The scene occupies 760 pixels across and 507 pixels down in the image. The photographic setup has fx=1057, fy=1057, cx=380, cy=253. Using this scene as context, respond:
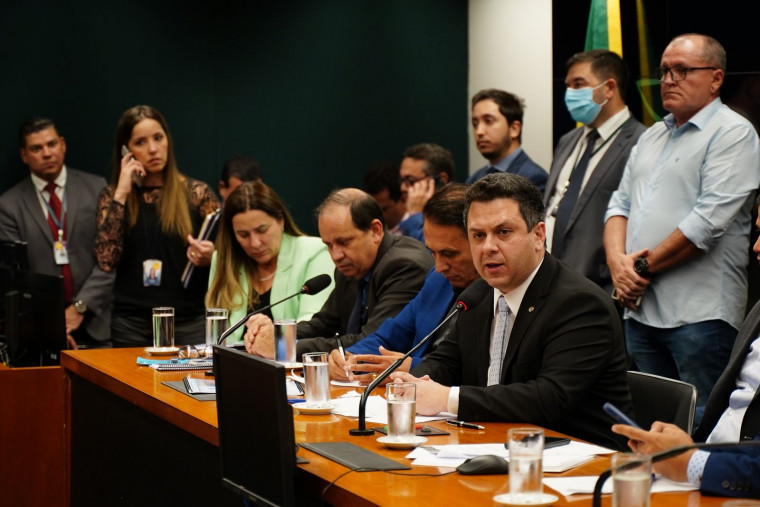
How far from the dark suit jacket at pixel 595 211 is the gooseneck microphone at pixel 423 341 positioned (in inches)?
58.0

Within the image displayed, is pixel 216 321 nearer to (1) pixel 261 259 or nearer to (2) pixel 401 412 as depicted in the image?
(1) pixel 261 259

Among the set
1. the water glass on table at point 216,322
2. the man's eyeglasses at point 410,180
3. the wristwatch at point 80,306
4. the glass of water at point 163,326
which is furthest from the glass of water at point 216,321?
the man's eyeglasses at point 410,180

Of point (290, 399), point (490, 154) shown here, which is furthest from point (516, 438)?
point (490, 154)

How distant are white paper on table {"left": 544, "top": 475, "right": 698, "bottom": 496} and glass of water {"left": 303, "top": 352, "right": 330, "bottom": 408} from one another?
0.91 meters

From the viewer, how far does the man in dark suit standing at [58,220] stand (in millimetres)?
5625

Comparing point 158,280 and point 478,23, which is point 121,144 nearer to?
point 158,280

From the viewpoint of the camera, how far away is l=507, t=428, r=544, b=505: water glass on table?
6.02 feet

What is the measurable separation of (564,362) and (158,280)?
276 centimetres

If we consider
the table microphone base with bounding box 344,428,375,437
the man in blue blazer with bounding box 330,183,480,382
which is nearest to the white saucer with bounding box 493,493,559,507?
the table microphone base with bounding box 344,428,375,437

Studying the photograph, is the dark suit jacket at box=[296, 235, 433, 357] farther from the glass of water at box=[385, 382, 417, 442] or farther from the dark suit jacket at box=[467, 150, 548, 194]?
the glass of water at box=[385, 382, 417, 442]

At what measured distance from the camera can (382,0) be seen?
719 centimetres

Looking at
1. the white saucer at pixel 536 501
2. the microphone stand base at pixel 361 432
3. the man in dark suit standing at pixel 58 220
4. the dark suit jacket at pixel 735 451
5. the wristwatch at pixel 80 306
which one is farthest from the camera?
the man in dark suit standing at pixel 58 220

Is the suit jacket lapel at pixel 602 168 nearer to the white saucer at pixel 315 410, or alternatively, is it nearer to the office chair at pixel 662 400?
the office chair at pixel 662 400

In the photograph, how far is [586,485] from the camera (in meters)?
1.99
